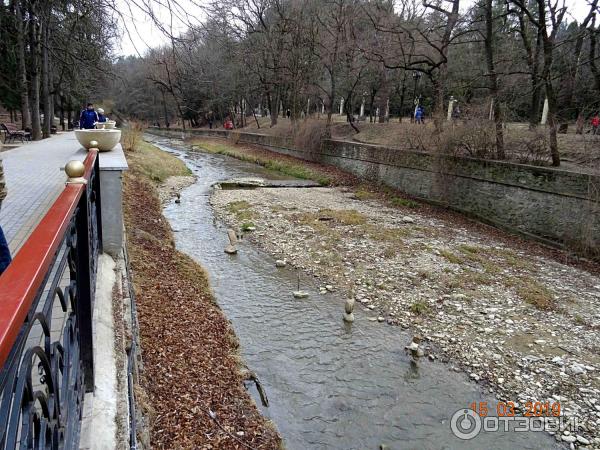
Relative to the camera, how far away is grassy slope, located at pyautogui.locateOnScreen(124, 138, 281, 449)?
4184 mm

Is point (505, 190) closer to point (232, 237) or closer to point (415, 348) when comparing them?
point (232, 237)

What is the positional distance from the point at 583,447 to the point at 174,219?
1133cm

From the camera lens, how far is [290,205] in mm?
15820

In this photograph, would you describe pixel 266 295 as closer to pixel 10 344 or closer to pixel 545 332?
→ pixel 545 332

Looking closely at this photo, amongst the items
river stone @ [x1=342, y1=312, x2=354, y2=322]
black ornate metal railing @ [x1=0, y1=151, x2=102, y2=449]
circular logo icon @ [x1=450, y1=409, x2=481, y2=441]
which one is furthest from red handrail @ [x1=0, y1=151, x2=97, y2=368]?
river stone @ [x1=342, y1=312, x2=354, y2=322]

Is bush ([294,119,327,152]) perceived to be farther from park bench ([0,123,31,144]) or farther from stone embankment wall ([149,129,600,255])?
park bench ([0,123,31,144])

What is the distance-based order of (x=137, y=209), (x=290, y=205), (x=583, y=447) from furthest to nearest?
(x=290, y=205)
(x=137, y=209)
(x=583, y=447)

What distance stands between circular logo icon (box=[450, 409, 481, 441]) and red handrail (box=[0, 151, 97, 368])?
4847mm

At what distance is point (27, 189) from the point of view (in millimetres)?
7582

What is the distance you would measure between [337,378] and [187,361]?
6.56ft

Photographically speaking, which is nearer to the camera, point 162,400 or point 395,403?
point 162,400

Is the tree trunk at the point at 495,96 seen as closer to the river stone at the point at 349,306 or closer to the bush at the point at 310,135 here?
the river stone at the point at 349,306

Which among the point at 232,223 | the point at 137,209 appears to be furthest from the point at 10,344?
the point at 232,223

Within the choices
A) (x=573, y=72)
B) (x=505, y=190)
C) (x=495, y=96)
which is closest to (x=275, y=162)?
(x=495, y=96)
